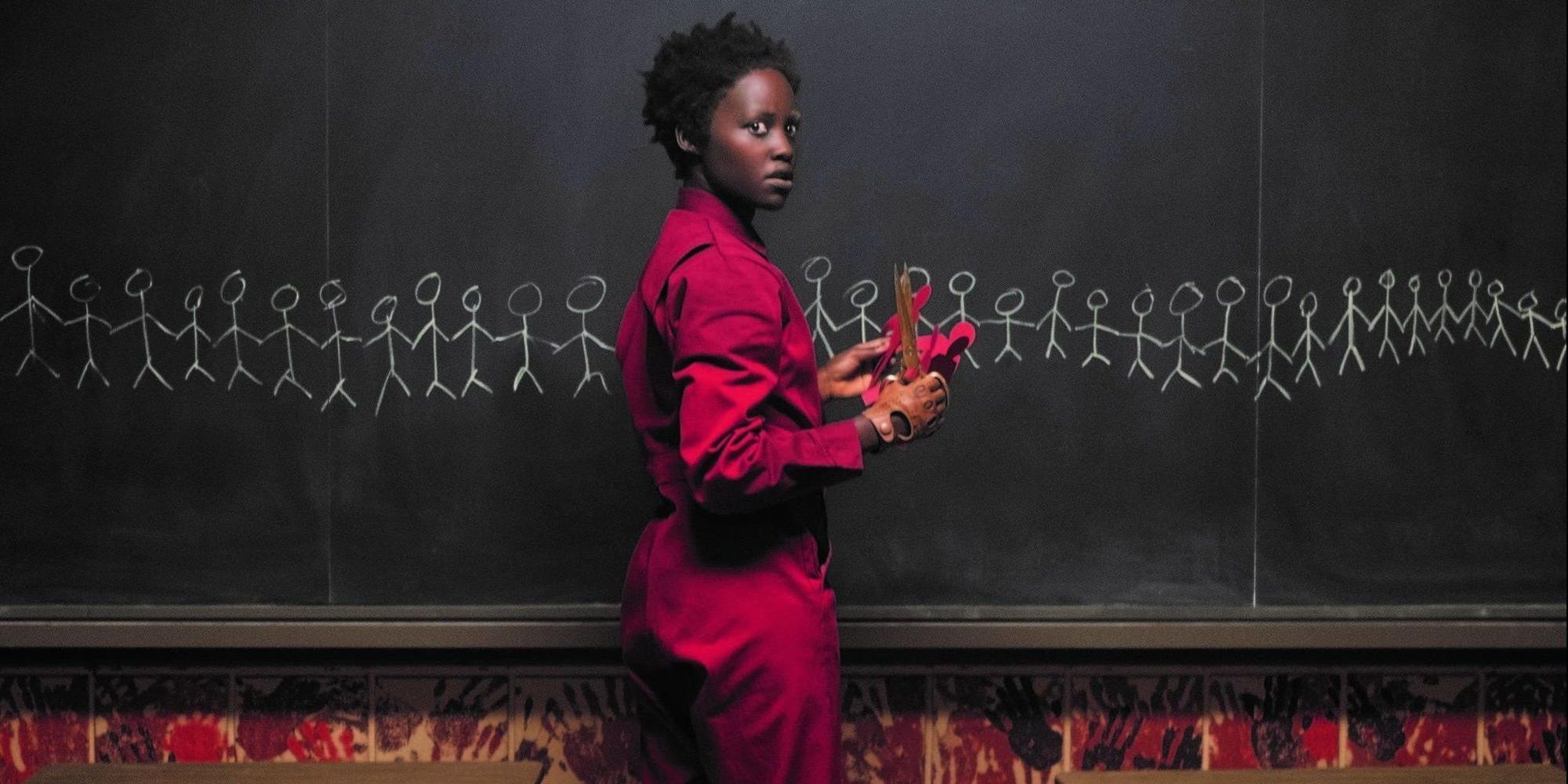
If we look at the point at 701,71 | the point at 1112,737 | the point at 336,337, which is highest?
the point at 701,71

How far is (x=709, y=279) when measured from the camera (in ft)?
4.87

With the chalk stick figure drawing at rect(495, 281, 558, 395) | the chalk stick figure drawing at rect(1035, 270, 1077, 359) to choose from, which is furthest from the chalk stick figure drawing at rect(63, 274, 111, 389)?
the chalk stick figure drawing at rect(1035, 270, 1077, 359)

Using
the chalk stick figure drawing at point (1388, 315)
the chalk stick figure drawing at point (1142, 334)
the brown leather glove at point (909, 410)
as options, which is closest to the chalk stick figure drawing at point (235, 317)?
the brown leather glove at point (909, 410)

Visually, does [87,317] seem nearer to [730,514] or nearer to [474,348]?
[474,348]

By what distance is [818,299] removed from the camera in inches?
83.9

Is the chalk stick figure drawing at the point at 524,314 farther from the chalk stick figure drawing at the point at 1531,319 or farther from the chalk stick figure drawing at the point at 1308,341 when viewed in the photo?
the chalk stick figure drawing at the point at 1531,319

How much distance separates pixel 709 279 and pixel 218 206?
1.00 m

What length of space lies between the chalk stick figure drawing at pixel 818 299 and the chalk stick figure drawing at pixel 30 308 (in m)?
0.81

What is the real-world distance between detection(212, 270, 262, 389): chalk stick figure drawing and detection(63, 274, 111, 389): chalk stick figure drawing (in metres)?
0.18

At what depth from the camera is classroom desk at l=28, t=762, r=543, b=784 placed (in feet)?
5.30

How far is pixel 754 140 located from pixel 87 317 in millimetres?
1154

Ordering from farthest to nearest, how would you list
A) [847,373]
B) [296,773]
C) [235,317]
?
[235,317] < [847,373] < [296,773]

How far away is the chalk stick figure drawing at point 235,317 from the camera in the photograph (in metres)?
2.11

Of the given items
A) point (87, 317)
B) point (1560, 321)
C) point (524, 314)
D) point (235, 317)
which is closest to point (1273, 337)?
point (1560, 321)
